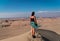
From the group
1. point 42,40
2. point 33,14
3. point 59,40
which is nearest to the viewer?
point 33,14

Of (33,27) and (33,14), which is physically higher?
(33,14)

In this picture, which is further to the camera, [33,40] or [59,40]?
[59,40]

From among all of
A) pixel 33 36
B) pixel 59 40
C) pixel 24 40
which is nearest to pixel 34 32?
pixel 33 36

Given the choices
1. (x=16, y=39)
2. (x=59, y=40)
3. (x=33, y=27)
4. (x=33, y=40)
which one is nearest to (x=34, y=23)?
(x=33, y=27)

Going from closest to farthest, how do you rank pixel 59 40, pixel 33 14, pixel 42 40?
pixel 33 14
pixel 42 40
pixel 59 40

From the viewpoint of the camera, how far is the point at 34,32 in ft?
39.4

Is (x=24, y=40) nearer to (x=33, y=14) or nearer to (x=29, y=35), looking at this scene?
(x=29, y=35)

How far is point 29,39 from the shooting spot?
1237 cm

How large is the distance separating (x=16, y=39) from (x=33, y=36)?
5.51 ft

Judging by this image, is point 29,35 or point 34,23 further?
point 29,35

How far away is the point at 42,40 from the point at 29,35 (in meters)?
1.09

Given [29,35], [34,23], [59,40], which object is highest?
[34,23]

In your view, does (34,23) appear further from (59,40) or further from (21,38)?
(59,40)

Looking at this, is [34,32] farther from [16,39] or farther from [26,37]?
[16,39]
